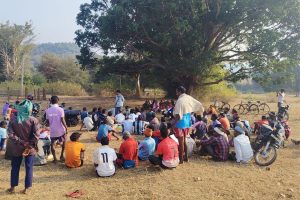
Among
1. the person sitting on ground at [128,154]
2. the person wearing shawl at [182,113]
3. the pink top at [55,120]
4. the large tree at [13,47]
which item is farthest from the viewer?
the large tree at [13,47]

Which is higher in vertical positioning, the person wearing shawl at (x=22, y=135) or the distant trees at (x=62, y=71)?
the distant trees at (x=62, y=71)

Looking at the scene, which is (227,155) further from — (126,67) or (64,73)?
(64,73)

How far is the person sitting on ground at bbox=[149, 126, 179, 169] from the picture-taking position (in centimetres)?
883

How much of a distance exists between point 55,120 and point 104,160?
1823mm

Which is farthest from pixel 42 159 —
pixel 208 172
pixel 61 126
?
pixel 208 172

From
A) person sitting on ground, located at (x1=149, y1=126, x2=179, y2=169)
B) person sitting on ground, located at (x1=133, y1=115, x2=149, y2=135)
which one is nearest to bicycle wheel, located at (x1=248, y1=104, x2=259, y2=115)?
person sitting on ground, located at (x1=133, y1=115, x2=149, y2=135)

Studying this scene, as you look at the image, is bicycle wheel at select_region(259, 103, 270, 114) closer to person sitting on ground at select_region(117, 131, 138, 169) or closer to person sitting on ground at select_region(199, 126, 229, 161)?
person sitting on ground at select_region(199, 126, 229, 161)

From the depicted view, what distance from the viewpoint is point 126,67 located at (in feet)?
81.7

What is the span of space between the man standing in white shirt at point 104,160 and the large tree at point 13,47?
46478mm

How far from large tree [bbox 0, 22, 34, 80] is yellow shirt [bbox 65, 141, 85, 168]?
45.5m

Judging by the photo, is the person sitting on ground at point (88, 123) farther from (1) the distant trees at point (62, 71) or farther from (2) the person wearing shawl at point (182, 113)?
(1) the distant trees at point (62, 71)

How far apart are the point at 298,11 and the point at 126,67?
10.8 m

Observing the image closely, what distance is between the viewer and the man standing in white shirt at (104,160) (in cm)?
851

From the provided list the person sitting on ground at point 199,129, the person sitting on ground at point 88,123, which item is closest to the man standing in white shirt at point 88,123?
the person sitting on ground at point 88,123
